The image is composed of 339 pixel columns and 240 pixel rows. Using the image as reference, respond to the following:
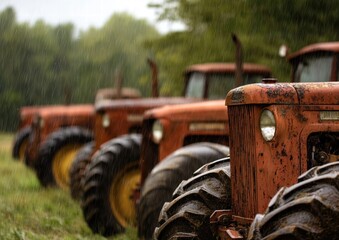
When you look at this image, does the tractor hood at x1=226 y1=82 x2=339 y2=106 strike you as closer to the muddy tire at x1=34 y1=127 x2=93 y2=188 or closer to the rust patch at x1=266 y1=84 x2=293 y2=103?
the rust patch at x1=266 y1=84 x2=293 y2=103

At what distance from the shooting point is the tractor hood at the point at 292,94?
4777 mm

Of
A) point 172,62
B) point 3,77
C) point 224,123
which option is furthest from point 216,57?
point 3,77

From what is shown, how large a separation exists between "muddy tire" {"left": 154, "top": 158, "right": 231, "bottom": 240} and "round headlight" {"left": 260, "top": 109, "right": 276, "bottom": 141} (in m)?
0.51

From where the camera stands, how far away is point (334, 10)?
41.4ft

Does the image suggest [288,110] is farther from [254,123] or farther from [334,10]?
[334,10]

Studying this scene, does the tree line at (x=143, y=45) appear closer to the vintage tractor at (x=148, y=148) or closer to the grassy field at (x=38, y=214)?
the vintage tractor at (x=148, y=148)

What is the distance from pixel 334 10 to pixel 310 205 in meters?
9.15

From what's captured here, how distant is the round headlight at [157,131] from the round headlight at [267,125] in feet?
11.8

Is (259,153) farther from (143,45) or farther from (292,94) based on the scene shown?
(143,45)

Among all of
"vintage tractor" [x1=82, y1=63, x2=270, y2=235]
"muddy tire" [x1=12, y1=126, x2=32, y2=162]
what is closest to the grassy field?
"vintage tractor" [x1=82, y1=63, x2=270, y2=235]

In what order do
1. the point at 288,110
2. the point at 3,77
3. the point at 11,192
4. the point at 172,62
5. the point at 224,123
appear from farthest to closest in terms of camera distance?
1. the point at 3,77
2. the point at 172,62
3. the point at 11,192
4. the point at 224,123
5. the point at 288,110

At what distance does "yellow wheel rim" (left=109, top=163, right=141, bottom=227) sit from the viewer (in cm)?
942

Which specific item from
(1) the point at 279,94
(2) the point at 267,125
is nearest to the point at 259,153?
(2) the point at 267,125

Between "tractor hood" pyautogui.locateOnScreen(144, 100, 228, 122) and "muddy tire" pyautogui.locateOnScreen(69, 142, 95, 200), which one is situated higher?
"tractor hood" pyautogui.locateOnScreen(144, 100, 228, 122)
